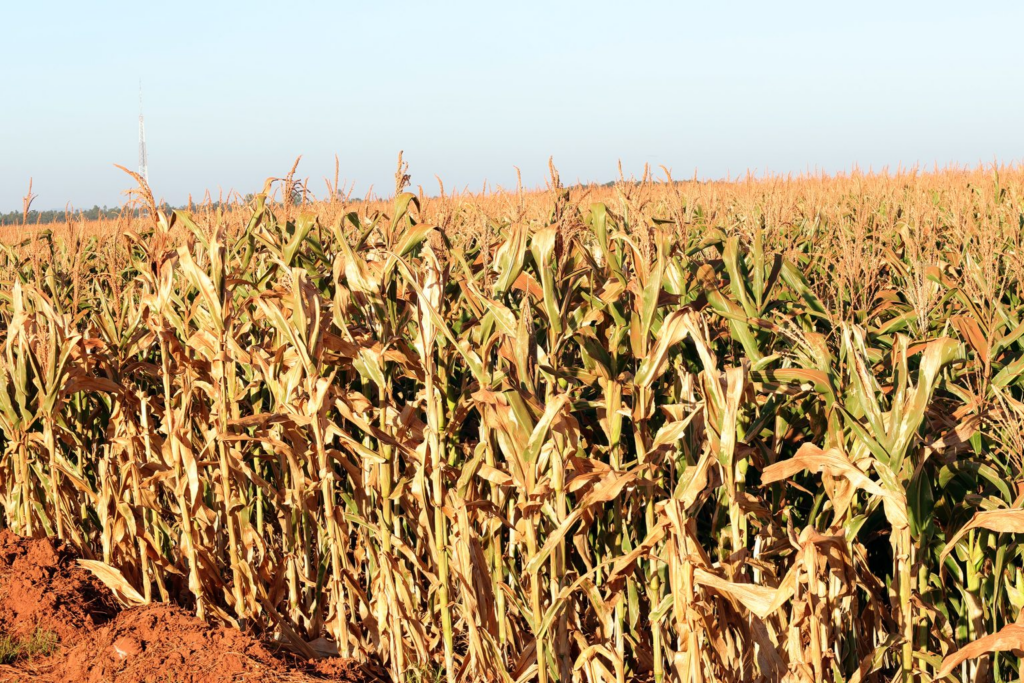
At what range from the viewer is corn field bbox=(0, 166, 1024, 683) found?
2.34 meters

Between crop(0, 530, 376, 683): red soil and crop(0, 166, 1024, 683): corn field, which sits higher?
crop(0, 166, 1024, 683): corn field

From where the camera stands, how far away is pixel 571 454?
8.99 ft

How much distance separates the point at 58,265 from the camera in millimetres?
5918

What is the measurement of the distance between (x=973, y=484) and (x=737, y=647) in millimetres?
866

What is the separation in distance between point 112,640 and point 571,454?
6.64 ft

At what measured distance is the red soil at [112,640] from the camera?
10.3 ft

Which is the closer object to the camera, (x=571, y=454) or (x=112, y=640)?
(x=571, y=454)

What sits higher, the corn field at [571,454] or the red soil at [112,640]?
the corn field at [571,454]

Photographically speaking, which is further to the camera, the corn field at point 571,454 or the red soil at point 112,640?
the red soil at point 112,640

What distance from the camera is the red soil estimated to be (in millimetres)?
3125

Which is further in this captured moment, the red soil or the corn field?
the red soil

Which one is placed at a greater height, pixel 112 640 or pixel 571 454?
pixel 571 454

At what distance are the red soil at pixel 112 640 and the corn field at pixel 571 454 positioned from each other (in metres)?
0.16

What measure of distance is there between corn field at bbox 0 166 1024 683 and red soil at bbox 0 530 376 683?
0.16 meters
